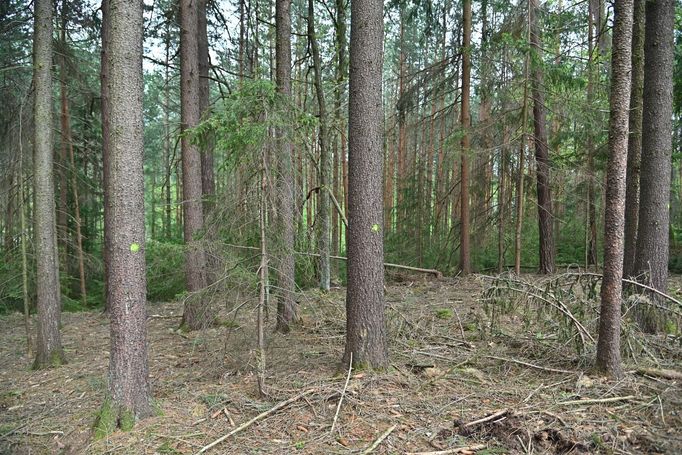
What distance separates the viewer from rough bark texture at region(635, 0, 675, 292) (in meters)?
6.82

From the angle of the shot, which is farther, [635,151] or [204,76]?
[204,76]

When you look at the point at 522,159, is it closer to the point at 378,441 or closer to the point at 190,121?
the point at 190,121

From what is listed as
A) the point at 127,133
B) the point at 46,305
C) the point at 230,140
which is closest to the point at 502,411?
the point at 230,140

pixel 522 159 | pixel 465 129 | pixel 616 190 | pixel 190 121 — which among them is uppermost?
pixel 465 129

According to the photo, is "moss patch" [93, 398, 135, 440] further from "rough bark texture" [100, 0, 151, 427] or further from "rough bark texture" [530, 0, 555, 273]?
"rough bark texture" [530, 0, 555, 273]

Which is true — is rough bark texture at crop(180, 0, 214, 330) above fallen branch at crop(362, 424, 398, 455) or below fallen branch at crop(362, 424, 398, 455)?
above

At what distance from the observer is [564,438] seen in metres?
3.96

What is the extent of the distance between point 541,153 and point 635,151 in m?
4.64

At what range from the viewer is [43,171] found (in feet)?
24.7

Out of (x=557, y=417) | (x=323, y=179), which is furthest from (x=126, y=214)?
(x=557, y=417)

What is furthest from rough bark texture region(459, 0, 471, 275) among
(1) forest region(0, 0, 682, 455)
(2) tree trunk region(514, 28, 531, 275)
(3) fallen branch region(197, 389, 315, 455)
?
(3) fallen branch region(197, 389, 315, 455)

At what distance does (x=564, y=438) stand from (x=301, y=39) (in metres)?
16.9

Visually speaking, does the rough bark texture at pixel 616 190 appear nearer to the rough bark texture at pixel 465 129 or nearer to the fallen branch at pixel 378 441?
the fallen branch at pixel 378 441

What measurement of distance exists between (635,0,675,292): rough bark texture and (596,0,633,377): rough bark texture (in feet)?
8.09
